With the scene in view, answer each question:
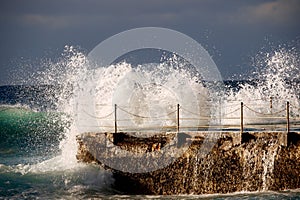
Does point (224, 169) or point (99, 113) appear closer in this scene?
point (224, 169)

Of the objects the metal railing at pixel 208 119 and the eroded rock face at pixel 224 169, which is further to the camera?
the metal railing at pixel 208 119

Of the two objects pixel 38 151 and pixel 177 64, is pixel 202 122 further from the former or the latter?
pixel 38 151

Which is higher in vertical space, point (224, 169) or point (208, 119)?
point (208, 119)

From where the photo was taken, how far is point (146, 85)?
2469 centimetres

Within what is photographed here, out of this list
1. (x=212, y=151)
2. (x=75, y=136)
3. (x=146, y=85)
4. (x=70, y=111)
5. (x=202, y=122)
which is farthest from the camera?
(x=146, y=85)

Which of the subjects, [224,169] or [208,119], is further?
[208,119]

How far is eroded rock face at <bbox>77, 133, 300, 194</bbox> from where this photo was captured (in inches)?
581

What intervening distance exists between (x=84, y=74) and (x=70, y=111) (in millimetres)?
1652

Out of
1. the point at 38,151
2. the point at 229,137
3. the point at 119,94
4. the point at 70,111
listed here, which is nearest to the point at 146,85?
the point at 119,94

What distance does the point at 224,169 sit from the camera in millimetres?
15250

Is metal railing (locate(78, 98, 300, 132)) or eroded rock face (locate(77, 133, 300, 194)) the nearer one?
eroded rock face (locate(77, 133, 300, 194))

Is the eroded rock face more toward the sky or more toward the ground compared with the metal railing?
more toward the ground

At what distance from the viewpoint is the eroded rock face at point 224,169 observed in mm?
14766

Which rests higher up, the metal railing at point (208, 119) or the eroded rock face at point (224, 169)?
the metal railing at point (208, 119)
